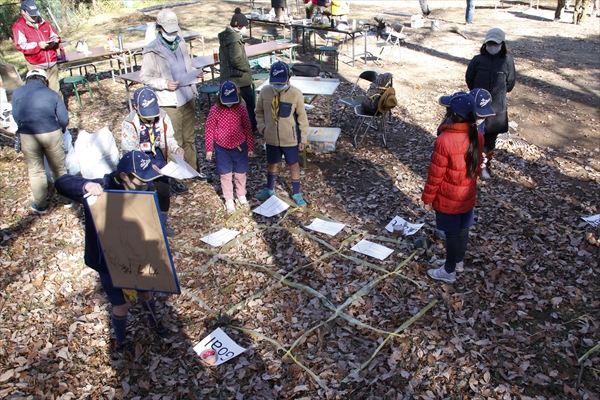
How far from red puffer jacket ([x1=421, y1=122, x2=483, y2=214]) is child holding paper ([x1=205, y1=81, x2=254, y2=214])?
266cm

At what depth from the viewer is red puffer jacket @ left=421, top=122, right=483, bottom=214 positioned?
174 inches

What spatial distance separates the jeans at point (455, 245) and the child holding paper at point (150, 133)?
10.6ft

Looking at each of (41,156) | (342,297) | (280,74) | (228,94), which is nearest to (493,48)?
(280,74)

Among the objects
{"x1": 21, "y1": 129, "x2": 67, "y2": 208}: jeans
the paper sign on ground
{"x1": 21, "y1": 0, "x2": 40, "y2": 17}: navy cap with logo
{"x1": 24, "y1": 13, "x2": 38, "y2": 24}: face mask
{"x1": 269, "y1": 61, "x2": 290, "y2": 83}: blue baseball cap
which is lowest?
the paper sign on ground

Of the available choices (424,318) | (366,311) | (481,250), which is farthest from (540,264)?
(366,311)

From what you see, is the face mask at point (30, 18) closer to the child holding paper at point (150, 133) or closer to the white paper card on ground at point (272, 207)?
the child holding paper at point (150, 133)

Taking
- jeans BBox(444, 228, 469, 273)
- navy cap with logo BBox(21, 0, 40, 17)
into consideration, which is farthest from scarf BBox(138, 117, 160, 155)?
navy cap with logo BBox(21, 0, 40, 17)

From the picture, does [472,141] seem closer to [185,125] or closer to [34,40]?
[185,125]

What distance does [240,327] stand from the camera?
15.5 feet

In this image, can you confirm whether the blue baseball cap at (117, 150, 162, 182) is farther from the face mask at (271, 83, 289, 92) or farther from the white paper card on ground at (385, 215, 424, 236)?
the white paper card on ground at (385, 215, 424, 236)

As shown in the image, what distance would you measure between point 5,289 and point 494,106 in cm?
700

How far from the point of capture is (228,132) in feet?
19.7

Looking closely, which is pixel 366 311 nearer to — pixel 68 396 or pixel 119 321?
pixel 119 321

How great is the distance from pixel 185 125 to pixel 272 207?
1.83 m
